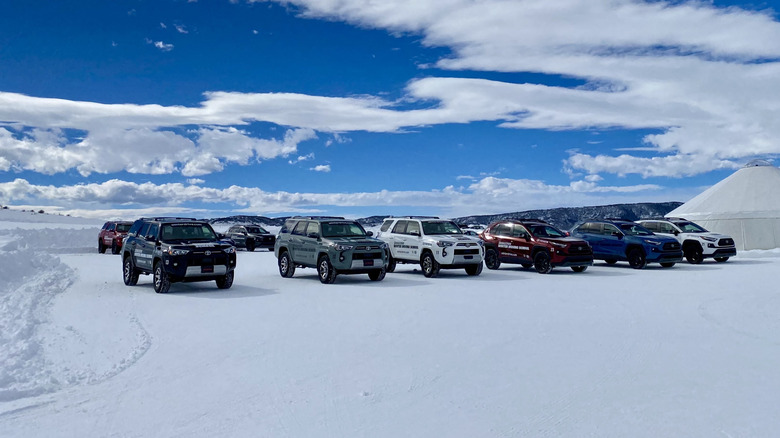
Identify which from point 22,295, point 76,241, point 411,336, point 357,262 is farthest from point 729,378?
point 76,241

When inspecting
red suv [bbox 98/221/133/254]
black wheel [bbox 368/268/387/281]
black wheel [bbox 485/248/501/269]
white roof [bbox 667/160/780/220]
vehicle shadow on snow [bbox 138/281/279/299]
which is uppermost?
white roof [bbox 667/160/780/220]

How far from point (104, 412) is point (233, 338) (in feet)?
11.8

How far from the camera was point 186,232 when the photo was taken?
1725 centimetres

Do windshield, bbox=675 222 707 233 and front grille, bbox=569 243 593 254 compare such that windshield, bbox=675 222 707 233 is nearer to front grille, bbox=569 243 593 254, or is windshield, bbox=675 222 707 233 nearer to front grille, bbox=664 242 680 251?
front grille, bbox=664 242 680 251

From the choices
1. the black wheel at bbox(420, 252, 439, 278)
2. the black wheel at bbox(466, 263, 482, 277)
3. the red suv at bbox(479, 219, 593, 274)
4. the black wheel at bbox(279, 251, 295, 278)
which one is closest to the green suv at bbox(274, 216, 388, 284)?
the black wheel at bbox(279, 251, 295, 278)

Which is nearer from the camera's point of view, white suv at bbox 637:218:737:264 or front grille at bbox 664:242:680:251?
front grille at bbox 664:242:680:251

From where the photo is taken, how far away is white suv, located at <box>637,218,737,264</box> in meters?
26.1

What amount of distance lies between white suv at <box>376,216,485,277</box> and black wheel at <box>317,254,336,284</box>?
346 cm

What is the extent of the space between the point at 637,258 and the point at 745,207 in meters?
19.4

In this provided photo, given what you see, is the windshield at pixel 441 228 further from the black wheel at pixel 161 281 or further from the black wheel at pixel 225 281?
the black wheel at pixel 161 281

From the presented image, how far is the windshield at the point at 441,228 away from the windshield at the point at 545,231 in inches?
118

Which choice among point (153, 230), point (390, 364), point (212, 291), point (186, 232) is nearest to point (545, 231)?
point (212, 291)

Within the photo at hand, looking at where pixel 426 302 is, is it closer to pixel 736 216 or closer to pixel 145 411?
pixel 145 411

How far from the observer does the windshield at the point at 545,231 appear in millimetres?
22562
